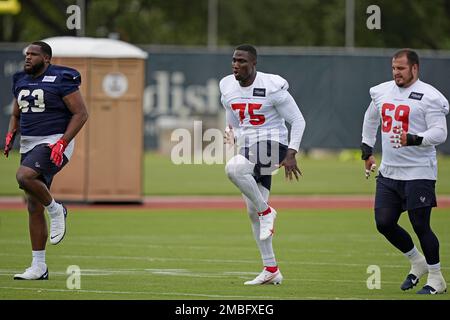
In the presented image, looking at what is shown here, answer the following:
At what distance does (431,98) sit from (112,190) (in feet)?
36.8

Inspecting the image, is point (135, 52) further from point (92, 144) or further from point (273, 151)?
point (273, 151)

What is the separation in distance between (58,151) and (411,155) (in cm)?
328

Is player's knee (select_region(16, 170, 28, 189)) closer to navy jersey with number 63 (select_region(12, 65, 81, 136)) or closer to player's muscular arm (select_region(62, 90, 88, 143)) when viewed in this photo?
navy jersey with number 63 (select_region(12, 65, 81, 136))

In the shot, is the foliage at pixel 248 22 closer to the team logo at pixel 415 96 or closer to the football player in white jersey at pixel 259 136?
the football player in white jersey at pixel 259 136

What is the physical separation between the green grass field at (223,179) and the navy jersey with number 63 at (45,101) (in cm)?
1279

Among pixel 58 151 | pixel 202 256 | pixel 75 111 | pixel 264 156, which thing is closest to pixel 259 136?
pixel 264 156

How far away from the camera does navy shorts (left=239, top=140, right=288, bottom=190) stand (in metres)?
10.7

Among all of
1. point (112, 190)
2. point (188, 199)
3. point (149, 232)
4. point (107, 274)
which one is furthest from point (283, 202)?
point (107, 274)

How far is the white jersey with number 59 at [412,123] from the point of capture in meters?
9.95

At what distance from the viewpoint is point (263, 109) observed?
1076cm

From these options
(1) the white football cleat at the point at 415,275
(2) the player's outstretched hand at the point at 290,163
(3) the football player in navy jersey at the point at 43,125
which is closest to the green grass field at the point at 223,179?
(3) the football player in navy jersey at the point at 43,125

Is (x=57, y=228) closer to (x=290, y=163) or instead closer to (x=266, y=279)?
(x=266, y=279)

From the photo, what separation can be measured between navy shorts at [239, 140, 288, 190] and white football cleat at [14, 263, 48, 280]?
221 centimetres

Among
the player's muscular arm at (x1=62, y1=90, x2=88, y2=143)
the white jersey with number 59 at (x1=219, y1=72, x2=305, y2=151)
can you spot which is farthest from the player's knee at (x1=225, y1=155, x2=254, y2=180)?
the player's muscular arm at (x1=62, y1=90, x2=88, y2=143)
